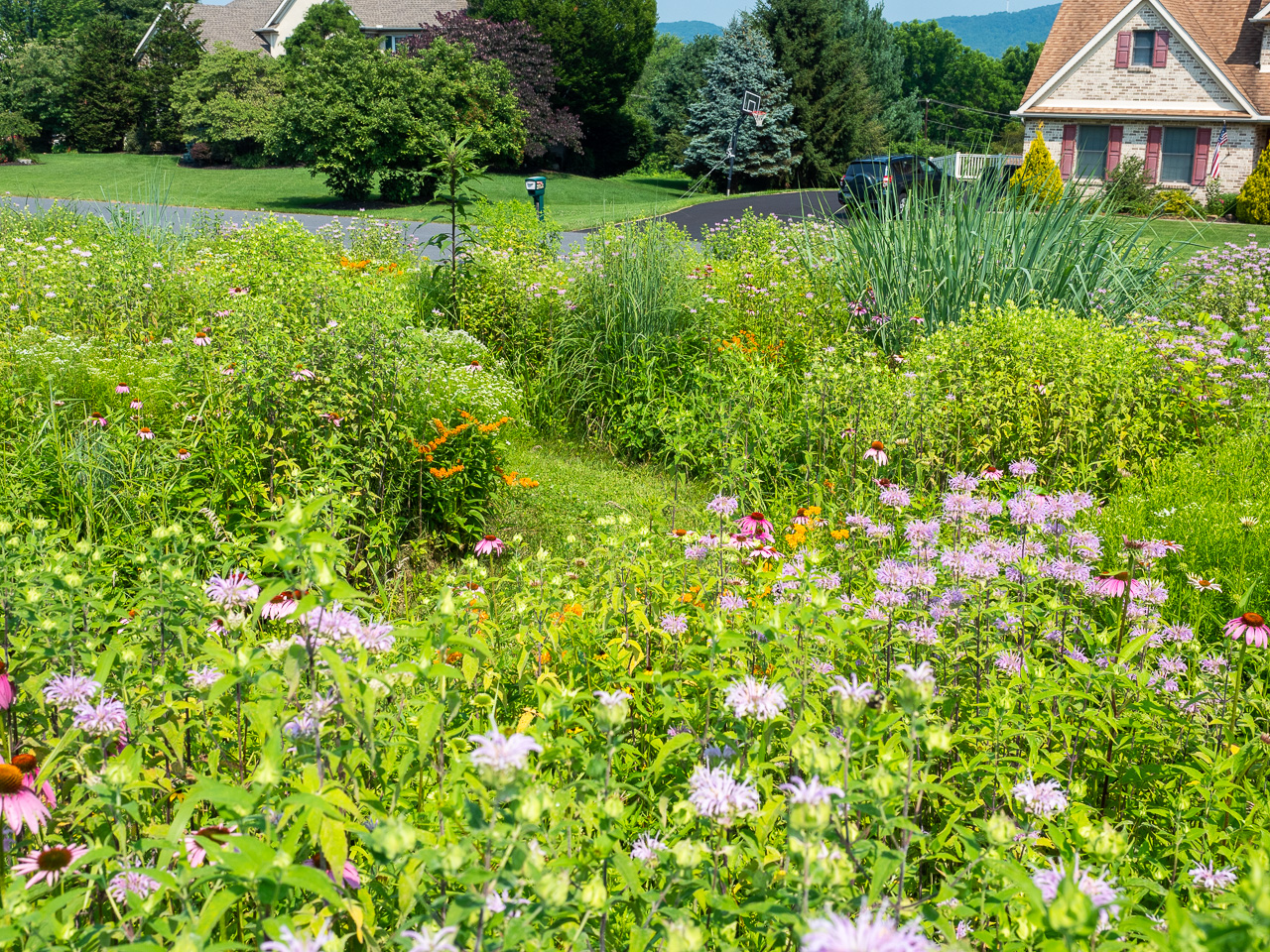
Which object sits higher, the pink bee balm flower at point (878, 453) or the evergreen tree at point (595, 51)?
the evergreen tree at point (595, 51)

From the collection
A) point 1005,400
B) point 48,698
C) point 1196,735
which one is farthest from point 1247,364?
point 48,698

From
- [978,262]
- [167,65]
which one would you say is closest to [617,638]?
[978,262]

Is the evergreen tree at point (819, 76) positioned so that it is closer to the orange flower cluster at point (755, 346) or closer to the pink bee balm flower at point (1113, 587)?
the orange flower cluster at point (755, 346)

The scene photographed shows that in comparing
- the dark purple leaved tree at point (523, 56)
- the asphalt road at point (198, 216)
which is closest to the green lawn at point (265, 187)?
the asphalt road at point (198, 216)

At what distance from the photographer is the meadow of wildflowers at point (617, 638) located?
1404mm

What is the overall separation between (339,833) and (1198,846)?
5.97 ft

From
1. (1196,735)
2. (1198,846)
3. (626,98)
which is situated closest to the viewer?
(1198,846)

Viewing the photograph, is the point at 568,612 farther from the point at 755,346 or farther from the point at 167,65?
the point at 167,65

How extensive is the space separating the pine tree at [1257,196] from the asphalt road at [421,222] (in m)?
10.4

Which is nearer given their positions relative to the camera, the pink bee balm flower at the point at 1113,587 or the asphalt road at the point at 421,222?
the pink bee balm flower at the point at 1113,587

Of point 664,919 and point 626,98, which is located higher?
point 626,98

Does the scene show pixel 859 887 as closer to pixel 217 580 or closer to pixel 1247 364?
pixel 217 580

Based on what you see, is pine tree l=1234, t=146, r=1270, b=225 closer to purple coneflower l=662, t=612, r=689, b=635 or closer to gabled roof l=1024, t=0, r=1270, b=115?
gabled roof l=1024, t=0, r=1270, b=115

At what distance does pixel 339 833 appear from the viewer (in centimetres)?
138
